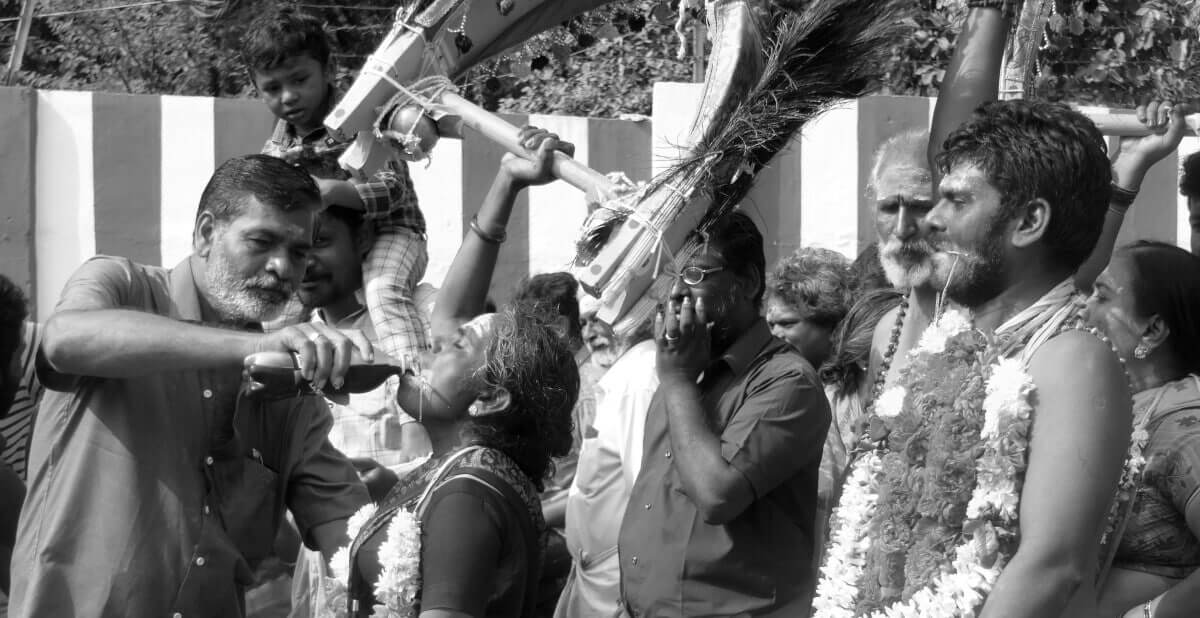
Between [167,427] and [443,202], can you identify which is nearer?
[167,427]

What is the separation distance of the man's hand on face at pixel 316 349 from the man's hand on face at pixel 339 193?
6.17 ft

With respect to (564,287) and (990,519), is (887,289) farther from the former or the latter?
(990,519)

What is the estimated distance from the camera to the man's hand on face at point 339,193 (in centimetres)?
471

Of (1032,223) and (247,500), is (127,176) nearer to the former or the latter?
(247,500)

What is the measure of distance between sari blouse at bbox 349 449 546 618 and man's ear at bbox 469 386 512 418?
0.09 m

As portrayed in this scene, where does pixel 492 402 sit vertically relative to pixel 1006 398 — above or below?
below

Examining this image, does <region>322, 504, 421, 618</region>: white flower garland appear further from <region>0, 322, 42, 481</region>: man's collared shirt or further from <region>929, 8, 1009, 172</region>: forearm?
<region>0, 322, 42, 481</region>: man's collared shirt

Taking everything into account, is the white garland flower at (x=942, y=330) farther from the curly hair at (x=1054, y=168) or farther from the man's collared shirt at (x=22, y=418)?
the man's collared shirt at (x=22, y=418)

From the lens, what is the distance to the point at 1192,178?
4.77 m

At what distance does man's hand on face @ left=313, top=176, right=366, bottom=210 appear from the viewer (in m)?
4.71

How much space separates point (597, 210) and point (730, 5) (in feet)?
1.95

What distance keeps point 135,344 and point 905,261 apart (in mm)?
1751

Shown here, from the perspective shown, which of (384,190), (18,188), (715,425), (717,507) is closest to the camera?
(717,507)

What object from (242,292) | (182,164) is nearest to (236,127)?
(182,164)
